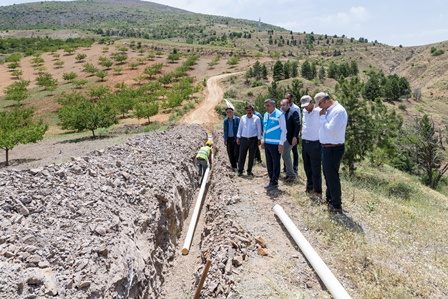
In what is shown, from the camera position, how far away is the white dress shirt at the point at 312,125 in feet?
18.9

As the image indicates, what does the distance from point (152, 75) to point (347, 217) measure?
54.2m

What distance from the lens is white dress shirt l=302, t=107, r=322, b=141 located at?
227 inches

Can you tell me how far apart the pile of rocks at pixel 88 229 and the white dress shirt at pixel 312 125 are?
11.5 ft

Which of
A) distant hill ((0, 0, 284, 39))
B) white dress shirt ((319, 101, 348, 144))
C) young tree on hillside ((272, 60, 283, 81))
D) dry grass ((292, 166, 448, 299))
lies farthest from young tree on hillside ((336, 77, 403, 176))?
distant hill ((0, 0, 284, 39))

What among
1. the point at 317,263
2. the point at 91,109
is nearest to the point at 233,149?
the point at 317,263

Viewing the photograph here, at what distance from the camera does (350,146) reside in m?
12.7

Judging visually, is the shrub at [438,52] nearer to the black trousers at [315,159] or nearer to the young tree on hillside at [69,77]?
the young tree on hillside at [69,77]

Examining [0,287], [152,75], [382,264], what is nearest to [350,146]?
[382,264]

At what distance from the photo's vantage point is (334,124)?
15.3 feet


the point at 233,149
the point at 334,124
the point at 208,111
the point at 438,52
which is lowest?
the point at 208,111

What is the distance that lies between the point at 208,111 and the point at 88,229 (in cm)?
2755

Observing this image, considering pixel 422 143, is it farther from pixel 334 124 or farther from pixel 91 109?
pixel 91 109

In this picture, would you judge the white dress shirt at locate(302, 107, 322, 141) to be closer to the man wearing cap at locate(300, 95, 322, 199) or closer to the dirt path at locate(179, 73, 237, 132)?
the man wearing cap at locate(300, 95, 322, 199)

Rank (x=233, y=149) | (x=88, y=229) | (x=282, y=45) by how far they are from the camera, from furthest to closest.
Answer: (x=282, y=45) → (x=233, y=149) → (x=88, y=229)
